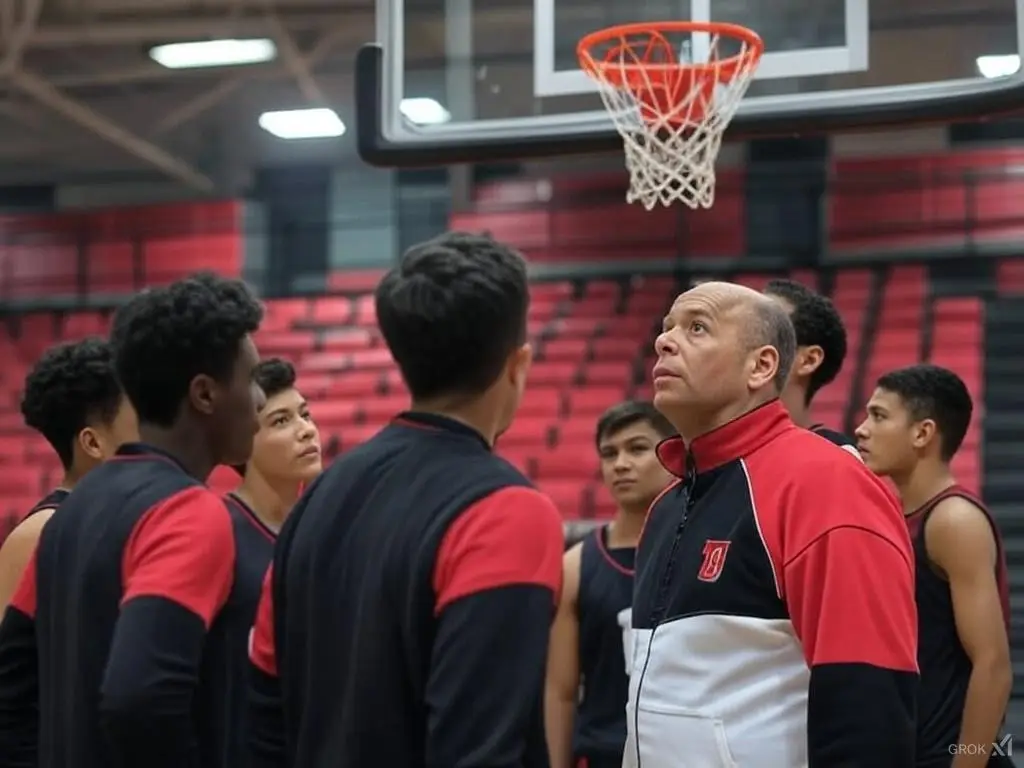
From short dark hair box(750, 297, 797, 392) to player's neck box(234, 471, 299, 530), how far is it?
1379 millimetres

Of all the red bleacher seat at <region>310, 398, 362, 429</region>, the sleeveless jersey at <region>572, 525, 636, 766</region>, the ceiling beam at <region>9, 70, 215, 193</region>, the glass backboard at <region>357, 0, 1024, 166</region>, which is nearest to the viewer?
the sleeveless jersey at <region>572, 525, 636, 766</region>

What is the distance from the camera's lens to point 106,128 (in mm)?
11656

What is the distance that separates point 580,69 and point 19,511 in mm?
6320

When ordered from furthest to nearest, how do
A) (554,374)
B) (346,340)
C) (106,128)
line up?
(106,128) < (346,340) < (554,374)

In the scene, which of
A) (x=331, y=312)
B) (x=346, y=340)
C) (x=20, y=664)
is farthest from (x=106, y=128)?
(x=20, y=664)

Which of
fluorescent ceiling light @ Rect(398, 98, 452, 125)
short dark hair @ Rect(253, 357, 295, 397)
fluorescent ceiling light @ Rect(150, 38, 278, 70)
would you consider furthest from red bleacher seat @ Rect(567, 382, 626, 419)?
short dark hair @ Rect(253, 357, 295, 397)

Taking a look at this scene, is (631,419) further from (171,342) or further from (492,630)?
(492,630)

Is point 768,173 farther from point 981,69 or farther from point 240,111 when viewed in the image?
point 981,69

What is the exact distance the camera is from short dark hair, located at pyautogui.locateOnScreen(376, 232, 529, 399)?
1.62 meters

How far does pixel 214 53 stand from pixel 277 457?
8.51 metres

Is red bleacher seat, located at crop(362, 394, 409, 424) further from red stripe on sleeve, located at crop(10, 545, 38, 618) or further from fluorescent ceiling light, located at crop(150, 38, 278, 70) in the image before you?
red stripe on sleeve, located at crop(10, 545, 38, 618)

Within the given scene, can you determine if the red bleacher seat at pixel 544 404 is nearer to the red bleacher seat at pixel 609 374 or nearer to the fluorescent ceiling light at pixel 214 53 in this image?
the red bleacher seat at pixel 609 374

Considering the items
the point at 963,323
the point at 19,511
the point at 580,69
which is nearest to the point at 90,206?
the point at 19,511

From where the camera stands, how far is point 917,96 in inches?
173
